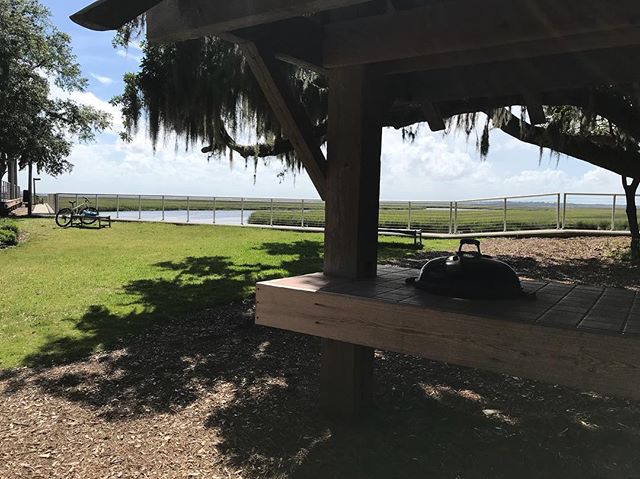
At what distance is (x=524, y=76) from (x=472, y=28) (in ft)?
2.88

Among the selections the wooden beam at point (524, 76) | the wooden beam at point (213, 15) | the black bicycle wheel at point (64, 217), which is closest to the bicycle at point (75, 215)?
the black bicycle wheel at point (64, 217)

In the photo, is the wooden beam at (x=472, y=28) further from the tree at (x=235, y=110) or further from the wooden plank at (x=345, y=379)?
the tree at (x=235, y=110)

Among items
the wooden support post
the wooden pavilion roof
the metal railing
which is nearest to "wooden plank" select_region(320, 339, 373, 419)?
the wooden support post

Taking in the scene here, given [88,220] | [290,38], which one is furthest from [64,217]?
[290,38]

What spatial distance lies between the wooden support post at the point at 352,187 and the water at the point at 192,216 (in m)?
13.5

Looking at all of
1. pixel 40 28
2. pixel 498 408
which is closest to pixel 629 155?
pixel 498 408

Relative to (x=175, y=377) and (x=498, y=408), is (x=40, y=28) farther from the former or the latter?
(x=498, y=408)

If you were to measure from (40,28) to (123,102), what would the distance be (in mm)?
12657

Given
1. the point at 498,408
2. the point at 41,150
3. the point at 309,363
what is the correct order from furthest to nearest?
the point at 41,150 → the point at 309,363 → the point at 498,408

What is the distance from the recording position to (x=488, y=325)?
1881 millimetres

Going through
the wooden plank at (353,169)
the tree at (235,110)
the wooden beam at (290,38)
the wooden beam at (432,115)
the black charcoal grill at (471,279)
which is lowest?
the black charcoal grill at (471,279)

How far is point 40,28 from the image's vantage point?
1722 centimetres

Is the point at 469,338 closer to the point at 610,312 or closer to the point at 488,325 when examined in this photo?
the point at 488,325

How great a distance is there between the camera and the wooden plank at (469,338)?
170cm
